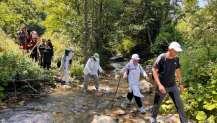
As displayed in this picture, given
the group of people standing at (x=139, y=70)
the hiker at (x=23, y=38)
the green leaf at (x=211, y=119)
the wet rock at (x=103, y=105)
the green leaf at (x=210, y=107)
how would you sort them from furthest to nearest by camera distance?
the hiker at (x=23, y=38)
the wet rock at (x=103, y=105)
the green leaf at (x=210, y=107)
the green leaf at (x=211, y=119)
the group of people standing at (x=139, y=70)

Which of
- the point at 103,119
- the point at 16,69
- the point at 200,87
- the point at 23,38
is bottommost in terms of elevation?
the point at 103,119

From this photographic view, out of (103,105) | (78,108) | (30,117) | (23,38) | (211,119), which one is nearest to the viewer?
(211,119)

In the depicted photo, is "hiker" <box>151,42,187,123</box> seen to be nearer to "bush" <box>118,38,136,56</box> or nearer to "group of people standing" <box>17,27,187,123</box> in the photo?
"group of people standing" <box>17,27,187,123</box>

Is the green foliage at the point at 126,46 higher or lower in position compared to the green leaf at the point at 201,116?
higher

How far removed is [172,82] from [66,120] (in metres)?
3.96

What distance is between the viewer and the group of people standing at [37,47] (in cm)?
1895

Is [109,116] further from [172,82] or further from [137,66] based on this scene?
[172,82]

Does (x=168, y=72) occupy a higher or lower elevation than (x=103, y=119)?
higher

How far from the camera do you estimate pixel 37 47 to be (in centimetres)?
1908

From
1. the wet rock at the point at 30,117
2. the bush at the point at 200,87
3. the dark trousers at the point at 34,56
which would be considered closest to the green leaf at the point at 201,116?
the bush at the point at 200,87

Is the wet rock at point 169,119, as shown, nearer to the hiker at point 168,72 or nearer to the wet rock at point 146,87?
the hiker at point 168,72

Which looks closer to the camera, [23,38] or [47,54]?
[47,54]

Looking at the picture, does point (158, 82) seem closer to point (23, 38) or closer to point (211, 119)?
point (211, 119)

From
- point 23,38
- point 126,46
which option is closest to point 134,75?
point 23,38
